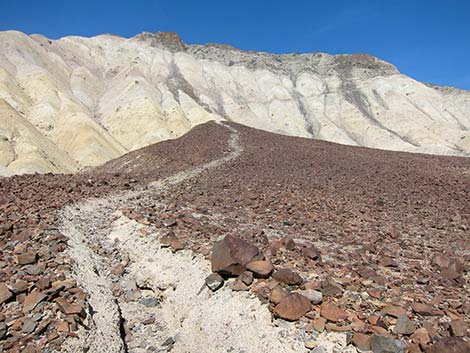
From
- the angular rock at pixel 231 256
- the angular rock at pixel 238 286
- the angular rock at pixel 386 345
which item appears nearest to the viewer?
the angular rock at pixel 386 345

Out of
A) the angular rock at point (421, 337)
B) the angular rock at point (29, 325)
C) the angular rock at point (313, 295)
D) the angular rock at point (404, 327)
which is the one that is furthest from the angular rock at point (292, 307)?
the angular rock at point (29, 325)

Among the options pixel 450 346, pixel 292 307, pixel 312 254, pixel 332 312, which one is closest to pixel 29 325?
pixel 292 307

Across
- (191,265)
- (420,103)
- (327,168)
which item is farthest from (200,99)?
(191,265)

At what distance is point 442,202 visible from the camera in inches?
617

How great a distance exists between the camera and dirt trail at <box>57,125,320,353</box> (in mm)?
6754

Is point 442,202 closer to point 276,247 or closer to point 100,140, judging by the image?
point 276,247

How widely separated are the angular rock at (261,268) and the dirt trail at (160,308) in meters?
0.56

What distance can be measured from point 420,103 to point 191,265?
105701 mm

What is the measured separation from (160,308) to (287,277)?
305cm

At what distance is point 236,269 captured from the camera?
8.16 meters

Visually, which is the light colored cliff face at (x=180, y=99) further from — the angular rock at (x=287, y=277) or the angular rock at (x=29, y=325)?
the angular rock at (x=287, y=277)

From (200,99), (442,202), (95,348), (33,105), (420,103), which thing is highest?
(420,103)

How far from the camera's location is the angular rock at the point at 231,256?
26.8ft

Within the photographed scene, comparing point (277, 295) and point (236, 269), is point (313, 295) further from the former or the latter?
point (236, 269)
